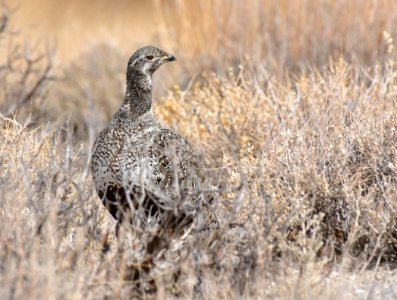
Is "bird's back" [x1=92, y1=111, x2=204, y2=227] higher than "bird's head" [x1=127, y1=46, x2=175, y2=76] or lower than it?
lower

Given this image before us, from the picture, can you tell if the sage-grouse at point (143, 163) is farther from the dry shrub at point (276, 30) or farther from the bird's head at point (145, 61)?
the dry shrub at point (276, 30)

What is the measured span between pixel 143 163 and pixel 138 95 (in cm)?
61

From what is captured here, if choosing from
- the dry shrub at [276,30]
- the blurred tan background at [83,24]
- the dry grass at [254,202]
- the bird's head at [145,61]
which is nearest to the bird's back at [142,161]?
the dry grass at [254,202]

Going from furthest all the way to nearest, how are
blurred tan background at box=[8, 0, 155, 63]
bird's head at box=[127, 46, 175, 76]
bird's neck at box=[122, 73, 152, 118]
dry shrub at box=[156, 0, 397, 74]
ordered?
blurred tan background at box=[8, 0, 155, 63]
dry shrub at box=[156, 0, 397, 74]
bird's head at box=[127, 46, 175, 76]
bird's neck at box=[122, 73, 152, 118]

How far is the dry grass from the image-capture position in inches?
162

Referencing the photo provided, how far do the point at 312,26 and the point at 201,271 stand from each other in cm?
487

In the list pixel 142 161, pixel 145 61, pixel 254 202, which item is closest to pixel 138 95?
pixel 145 61

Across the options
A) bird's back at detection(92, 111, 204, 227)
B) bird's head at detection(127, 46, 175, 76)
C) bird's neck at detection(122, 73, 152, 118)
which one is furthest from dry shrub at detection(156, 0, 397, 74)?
bird's back at detection(92, 111, 204, 227)

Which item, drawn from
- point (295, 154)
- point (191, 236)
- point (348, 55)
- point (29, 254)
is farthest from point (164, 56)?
point (348, 55)

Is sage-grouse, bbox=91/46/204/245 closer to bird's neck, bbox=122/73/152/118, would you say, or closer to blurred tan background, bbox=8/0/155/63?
bird's neck, bbox=122/73/152/118

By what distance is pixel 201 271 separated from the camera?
436cm

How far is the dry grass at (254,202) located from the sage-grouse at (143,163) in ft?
0.51

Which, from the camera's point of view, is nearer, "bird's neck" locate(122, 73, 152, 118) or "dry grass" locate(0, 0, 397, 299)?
"dry grass" locate(0, 0, 397, 299)

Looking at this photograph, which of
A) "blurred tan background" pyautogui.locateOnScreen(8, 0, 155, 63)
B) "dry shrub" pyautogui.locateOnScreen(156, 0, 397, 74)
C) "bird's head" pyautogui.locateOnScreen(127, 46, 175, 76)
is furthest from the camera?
"blurred tan background" pyautogui.locateOnScreen(8, 0, 155, 63)
